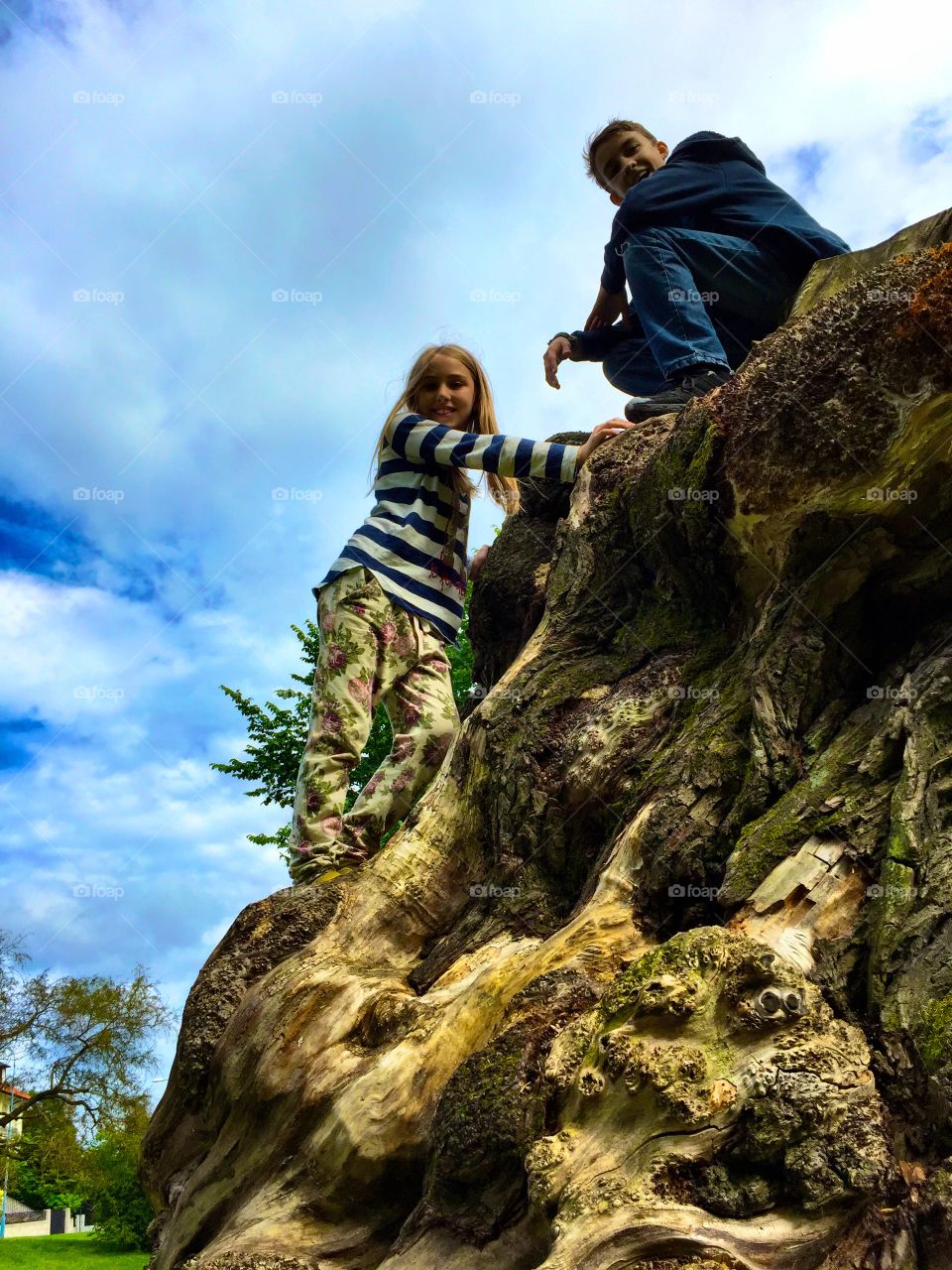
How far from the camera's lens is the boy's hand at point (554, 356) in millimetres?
6934

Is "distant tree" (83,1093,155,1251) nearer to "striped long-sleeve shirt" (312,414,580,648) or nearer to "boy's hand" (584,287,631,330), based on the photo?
"striped long-sleeve shirt" (312,414,580,648)

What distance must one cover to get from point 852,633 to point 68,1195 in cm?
5865

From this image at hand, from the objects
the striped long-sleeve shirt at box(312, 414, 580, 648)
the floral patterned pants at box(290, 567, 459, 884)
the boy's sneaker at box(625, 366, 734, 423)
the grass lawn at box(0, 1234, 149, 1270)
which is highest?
the boy's sneaker at box(625, 366, 734, 423)

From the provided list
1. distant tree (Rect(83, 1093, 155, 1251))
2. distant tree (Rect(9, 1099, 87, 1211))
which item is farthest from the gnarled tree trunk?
distant tree (Rect(83, 1093, 155, 1251))

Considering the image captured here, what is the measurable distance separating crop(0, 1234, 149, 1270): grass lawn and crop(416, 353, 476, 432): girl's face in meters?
28.8

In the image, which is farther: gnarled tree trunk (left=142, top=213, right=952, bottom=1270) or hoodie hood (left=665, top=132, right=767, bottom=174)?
hoodie hood (left=665, top=132, right=767, bottom=174)

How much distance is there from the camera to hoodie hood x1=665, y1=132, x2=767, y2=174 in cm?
659

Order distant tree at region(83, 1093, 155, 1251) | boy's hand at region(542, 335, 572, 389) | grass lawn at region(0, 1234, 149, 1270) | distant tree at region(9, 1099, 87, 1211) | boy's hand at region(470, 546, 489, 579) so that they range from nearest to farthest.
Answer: boy's hand at region(470, 546, 489, 579)
boy's hand at region(542, 335, 572, 389)
grass lawn at region(0, 1234, 149, 1270)
distant tree at region(9, 1099, 87, 1211)
distant tree at region(83, 1093, 155, 1251)

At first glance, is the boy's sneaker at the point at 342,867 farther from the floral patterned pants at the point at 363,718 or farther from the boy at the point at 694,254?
the boy at the point at 694,254

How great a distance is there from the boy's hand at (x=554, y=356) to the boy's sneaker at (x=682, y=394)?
1.32 m

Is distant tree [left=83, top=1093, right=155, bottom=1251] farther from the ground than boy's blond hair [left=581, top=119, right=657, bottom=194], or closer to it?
closer to it

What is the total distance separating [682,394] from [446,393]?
4.75ft

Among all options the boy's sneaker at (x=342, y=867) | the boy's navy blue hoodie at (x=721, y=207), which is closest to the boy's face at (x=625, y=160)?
the boy's navy blue hoodie at (x=721, y=207)

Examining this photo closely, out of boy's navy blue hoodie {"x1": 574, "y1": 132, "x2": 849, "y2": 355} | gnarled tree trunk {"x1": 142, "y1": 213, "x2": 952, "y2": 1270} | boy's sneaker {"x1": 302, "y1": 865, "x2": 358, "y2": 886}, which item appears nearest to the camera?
gnarled tree trunk {"x1": 142, "y1": 213, "x2": 952, "y2": 1270}
